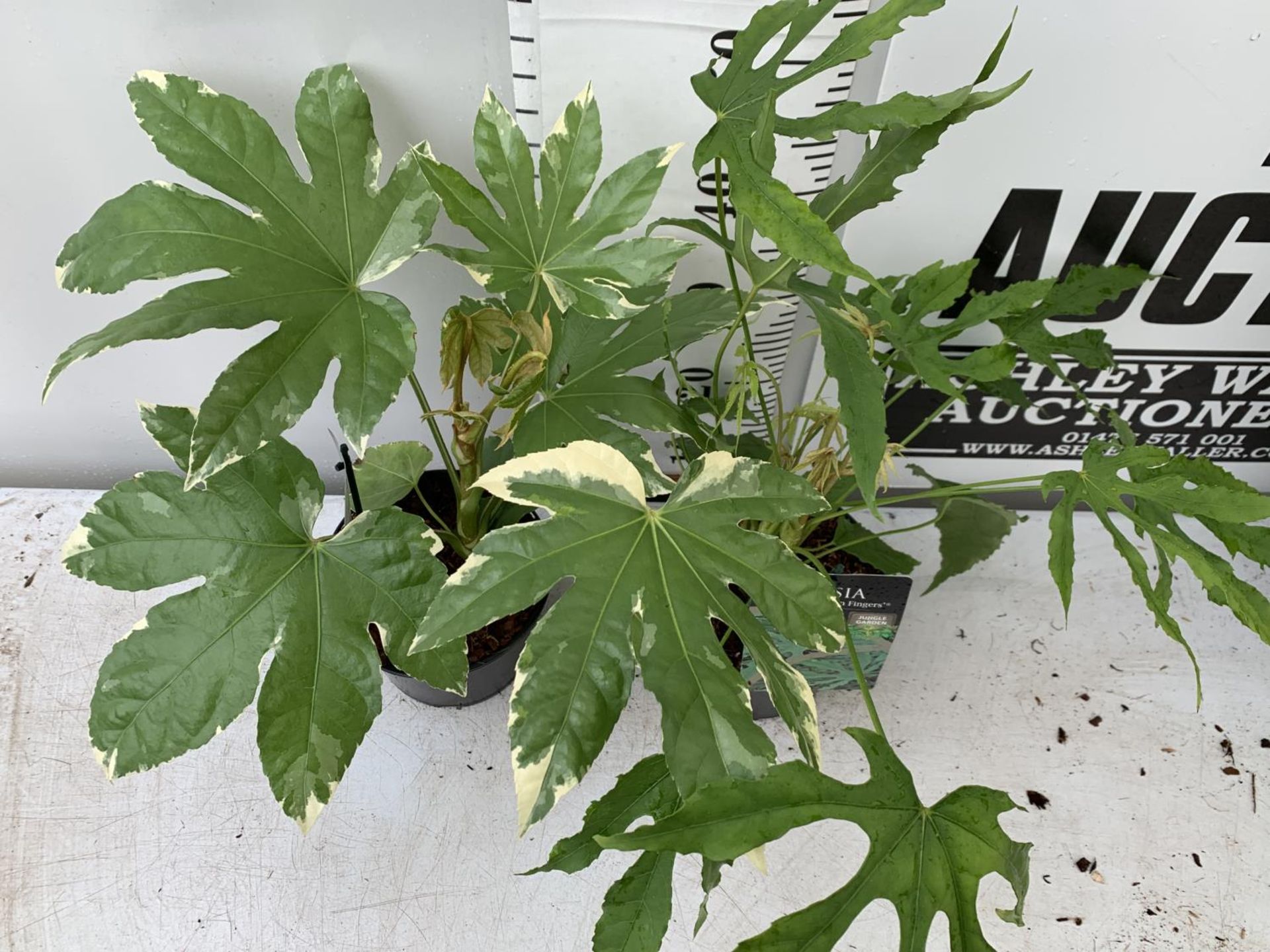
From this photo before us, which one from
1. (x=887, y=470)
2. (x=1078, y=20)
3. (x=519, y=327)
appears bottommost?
(x=887, y=470)

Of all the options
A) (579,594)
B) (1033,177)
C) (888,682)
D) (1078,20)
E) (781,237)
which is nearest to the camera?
(781,237)

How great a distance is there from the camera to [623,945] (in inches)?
24.2

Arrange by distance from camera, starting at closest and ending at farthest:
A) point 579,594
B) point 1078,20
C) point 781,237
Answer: point 781,237
point 579,594
point 1078,20

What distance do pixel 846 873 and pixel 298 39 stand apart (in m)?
0.93

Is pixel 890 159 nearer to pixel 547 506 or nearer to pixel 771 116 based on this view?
pixel 771 116

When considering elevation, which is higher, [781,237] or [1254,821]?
[781,237]

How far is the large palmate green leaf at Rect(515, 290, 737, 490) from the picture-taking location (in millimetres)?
736

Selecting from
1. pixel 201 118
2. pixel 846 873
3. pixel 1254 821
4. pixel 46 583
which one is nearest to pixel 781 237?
pixel 201 118

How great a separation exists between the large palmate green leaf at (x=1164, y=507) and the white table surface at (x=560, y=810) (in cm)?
34

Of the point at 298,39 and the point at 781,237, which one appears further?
the point at 298,39

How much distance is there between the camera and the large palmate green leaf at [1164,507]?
0.62 meters

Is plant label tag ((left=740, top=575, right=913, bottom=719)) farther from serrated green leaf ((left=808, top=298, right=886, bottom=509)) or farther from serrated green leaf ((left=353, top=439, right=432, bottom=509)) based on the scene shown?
serrated green leaf ((left=353, top=439, right=432, bottom=509))

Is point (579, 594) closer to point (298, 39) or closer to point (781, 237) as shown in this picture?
point (781, 237)

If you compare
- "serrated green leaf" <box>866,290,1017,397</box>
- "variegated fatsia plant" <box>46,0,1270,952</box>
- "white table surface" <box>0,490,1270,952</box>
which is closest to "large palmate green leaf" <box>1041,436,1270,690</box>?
"variegated fatsia plant" <box>46,0,1270,952</box>
